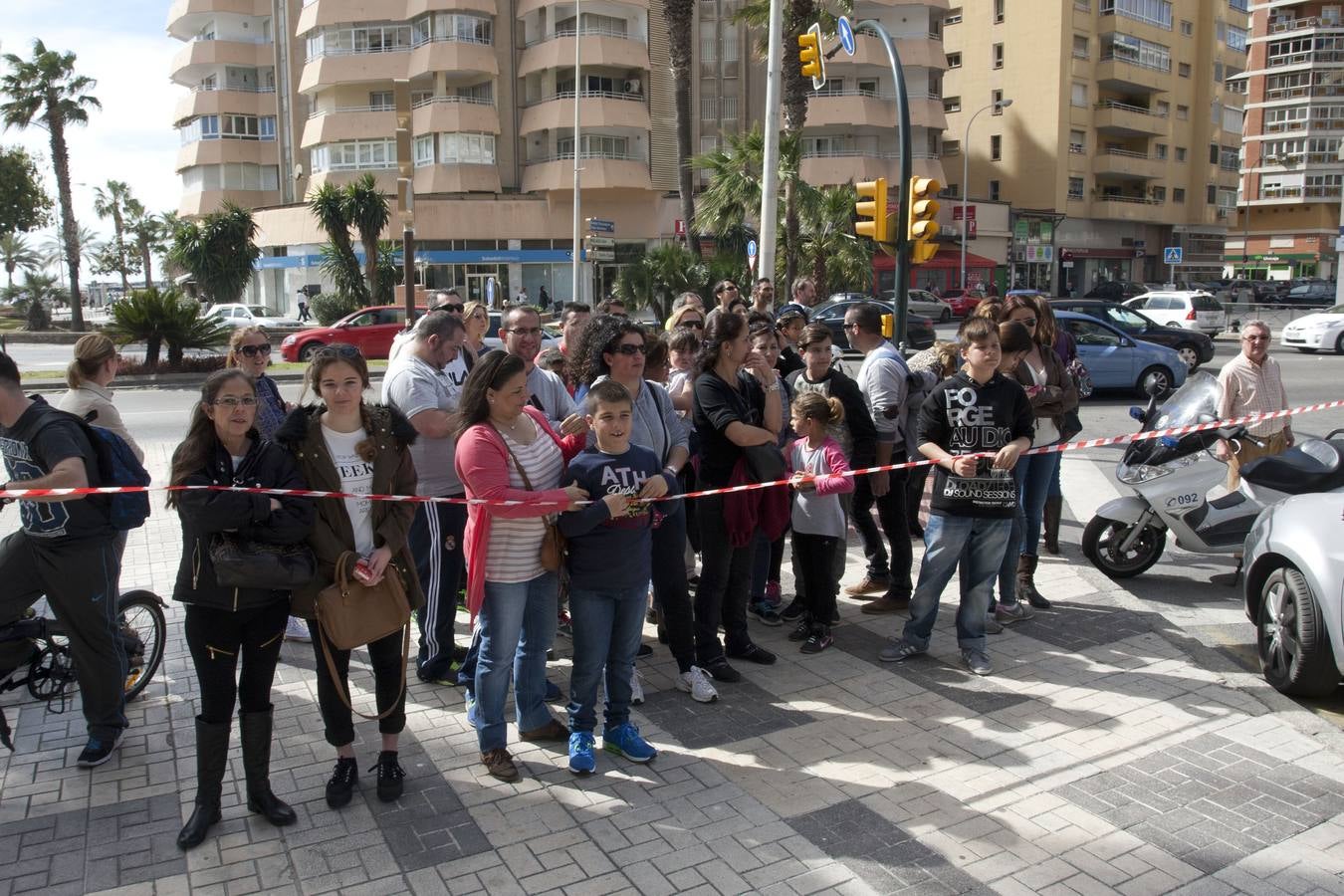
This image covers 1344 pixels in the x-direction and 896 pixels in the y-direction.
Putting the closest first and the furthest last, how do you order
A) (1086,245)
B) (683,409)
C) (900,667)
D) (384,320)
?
1. (900,667)
2. (683,409)
3. (384,320)
4. (1086,245)

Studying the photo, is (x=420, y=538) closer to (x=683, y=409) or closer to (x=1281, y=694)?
(x=683, y=409)

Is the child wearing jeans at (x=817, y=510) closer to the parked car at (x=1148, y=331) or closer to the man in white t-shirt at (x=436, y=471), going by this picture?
the man in white t-shirt at (x=436, y=471)

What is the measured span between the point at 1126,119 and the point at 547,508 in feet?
207

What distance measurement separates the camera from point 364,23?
156 ft

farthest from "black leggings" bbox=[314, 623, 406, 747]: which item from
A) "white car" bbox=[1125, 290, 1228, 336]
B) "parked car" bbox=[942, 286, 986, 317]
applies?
"parked car" bbox=[942, 286, 986, 317]

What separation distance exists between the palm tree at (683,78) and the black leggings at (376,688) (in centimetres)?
2447

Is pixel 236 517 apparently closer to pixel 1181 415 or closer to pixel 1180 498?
pixel 1180 498

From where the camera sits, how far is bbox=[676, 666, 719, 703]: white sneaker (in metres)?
5.29

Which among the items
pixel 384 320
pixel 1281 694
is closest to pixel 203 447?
pixel 1281 694

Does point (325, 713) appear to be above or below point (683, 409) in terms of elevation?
below

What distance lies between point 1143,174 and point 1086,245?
18.8 feet

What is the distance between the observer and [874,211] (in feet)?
38.7

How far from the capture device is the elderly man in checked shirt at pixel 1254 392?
7.64 meters

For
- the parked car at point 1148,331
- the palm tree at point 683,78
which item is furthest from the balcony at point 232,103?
the parked car at point 1148,331
